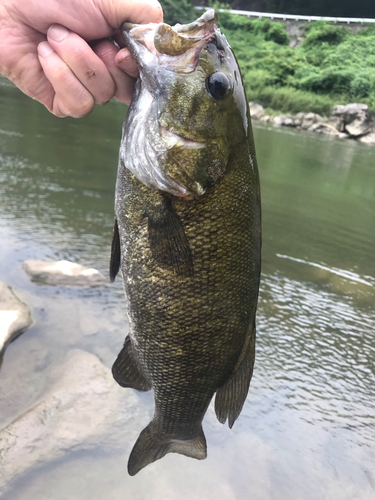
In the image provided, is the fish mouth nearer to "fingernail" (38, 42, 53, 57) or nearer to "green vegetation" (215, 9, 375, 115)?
"fingernail" (38, 42, 53, 57)

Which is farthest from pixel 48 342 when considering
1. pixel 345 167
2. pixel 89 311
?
pixel 345 167

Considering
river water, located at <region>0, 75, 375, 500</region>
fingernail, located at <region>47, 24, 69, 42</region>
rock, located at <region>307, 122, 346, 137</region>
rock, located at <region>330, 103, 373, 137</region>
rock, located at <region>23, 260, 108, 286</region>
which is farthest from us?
rock, located at <region>307, 122, 346, 137</region>

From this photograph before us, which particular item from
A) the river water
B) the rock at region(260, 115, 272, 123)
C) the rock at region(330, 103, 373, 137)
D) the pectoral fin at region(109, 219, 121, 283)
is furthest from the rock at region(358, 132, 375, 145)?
the pectoral fin at region(109, 219, 121, 283)

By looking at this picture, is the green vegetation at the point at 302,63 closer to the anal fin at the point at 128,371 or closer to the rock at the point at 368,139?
the rock at the point at 368,139

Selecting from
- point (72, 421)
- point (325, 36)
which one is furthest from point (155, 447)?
point (325, 36)

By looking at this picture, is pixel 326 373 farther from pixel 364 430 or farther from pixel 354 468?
pixel 354 468

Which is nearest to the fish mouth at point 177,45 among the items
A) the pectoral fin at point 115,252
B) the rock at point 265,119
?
the pectoral fin at point 115,252

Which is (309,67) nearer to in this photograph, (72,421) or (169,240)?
(72,421)
